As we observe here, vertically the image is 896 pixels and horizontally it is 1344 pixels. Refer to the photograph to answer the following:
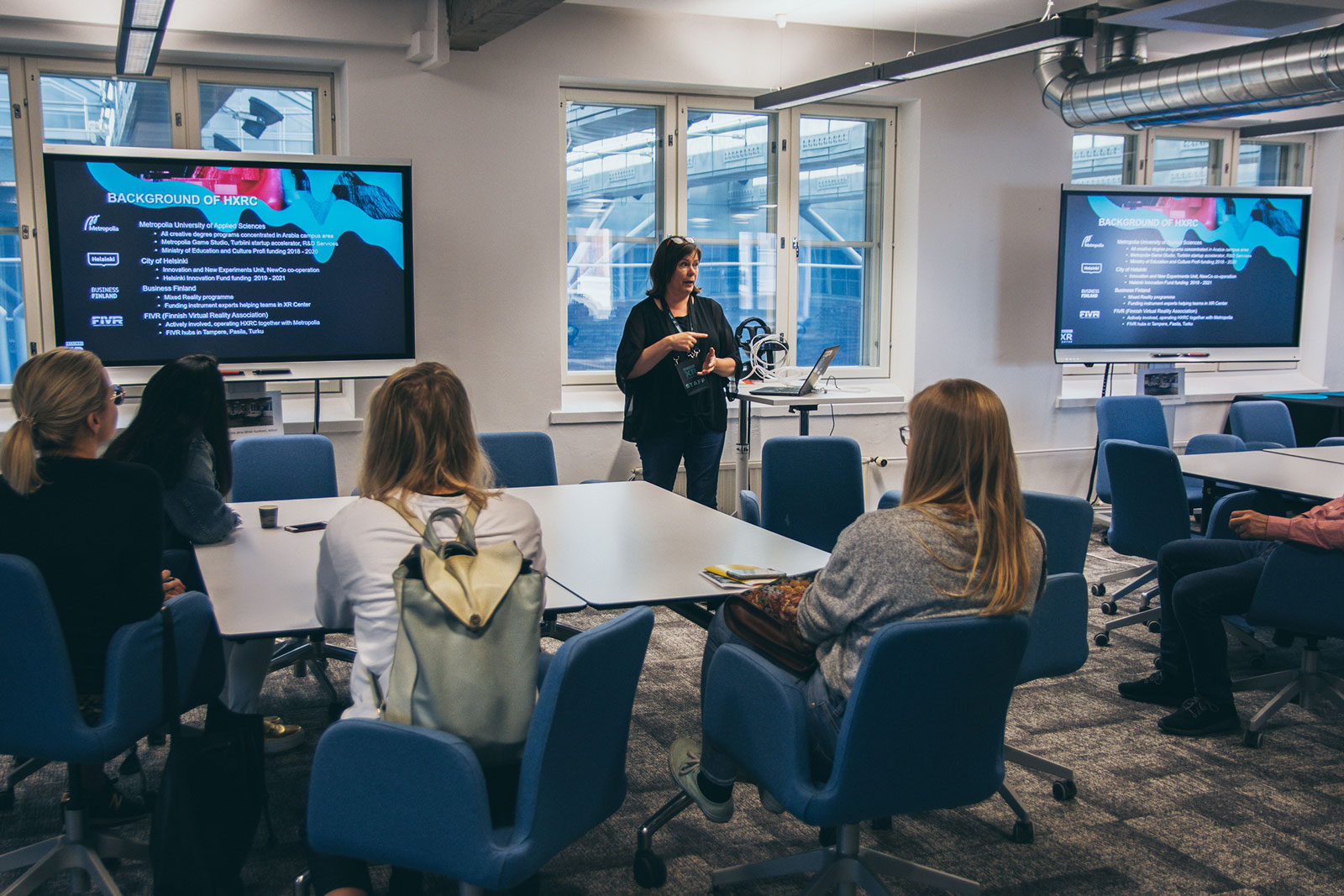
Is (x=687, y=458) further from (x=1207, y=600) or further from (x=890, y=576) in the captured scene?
(x=890, y=576)

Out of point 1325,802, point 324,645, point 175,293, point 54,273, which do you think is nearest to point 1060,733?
point 1325,802

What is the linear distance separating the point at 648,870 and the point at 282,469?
2.12 m

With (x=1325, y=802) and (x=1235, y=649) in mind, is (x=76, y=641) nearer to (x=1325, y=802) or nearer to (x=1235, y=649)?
(x=1325, y=802)

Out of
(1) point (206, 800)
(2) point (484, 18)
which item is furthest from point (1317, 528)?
(2) point (484, 18)

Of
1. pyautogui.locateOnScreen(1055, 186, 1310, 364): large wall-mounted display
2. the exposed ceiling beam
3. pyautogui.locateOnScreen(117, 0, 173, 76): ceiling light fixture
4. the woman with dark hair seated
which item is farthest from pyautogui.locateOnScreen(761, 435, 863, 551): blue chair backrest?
pyautogui.locateOnScreen(1055, 186, 1310, 364): large wall-mounted display

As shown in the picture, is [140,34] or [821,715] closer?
[821,715]

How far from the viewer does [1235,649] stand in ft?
→ 13.9

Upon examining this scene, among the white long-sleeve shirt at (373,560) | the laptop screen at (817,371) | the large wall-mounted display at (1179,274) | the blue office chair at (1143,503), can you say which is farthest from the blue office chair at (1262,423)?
the white long-sleeve shirt at (373,560)

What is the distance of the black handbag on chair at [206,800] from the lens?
79.7 inches

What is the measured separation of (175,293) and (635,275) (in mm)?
2463

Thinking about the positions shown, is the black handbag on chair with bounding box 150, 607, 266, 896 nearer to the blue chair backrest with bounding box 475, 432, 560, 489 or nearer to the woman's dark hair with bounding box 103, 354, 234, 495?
the woman's dark hair with bounding box 103, 354, 234, 495

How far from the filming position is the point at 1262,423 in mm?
5664

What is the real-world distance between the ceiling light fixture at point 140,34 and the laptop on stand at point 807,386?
2992mm

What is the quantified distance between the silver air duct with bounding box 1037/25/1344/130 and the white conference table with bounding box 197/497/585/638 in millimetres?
4542
